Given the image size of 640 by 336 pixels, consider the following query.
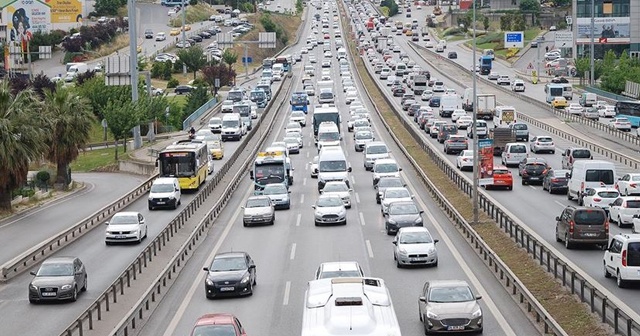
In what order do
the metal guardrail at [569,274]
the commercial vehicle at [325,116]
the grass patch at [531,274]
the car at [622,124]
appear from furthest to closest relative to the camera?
the car at [622,124]
the commercial vehicle at [325,116]
the grass patch at [531,274]
the metal guardrail at [569,274]

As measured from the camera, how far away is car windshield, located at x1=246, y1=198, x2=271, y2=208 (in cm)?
5125

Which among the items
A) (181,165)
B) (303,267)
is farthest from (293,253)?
(181,165)

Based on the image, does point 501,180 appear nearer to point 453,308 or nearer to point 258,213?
point 258,213

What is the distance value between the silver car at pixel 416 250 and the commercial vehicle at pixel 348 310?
1283 centimetres

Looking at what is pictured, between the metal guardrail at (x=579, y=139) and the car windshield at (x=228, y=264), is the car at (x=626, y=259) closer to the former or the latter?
the car windshield at (x=228, y=264)

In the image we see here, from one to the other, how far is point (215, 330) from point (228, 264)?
10357 mm

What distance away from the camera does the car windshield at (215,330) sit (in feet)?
80.0

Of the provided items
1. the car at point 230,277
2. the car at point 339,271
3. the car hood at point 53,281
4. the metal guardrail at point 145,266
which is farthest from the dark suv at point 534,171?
the car hood at point 53,281

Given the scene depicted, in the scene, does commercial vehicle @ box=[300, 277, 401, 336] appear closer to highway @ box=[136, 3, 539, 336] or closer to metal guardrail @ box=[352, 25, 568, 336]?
highway @ box=[136, 3, 539, 336]

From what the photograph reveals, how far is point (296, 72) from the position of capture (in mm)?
160250

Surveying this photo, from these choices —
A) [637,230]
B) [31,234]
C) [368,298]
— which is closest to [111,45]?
[31,234]

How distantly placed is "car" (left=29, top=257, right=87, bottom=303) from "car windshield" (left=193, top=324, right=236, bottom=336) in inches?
460

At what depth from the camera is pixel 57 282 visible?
35.1m

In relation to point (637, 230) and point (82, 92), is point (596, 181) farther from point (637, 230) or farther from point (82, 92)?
point (82, 92)
